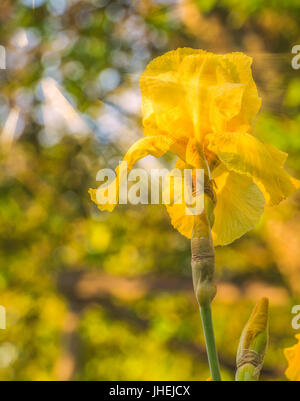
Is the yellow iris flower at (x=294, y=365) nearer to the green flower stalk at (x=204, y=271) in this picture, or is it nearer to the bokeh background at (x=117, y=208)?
the green flower stalk at (x=204, y=271)

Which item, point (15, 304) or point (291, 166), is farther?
point (15, 304)

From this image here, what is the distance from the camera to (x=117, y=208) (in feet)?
6.98

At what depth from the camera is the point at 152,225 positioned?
7.95ft

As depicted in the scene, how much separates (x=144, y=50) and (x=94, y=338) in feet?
5.19

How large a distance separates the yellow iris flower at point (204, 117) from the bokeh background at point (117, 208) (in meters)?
1.31

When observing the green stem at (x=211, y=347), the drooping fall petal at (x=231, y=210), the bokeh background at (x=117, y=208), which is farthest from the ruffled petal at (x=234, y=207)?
the bokeh background at (x=117, y=208)

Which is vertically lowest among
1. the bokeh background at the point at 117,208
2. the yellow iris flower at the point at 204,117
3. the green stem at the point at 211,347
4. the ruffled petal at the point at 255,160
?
the green stem at the point at 211,347

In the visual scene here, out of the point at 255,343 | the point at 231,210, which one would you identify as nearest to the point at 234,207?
the point at 231,210

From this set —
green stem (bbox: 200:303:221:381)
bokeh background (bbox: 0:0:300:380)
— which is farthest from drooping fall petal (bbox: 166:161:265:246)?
bokeh background (bbox: 0:0:300:380)

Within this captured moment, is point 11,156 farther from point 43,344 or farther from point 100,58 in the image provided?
point 43,344

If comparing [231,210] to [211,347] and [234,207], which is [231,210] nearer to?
[234,207]

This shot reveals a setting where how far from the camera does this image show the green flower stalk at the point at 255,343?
32 cm
